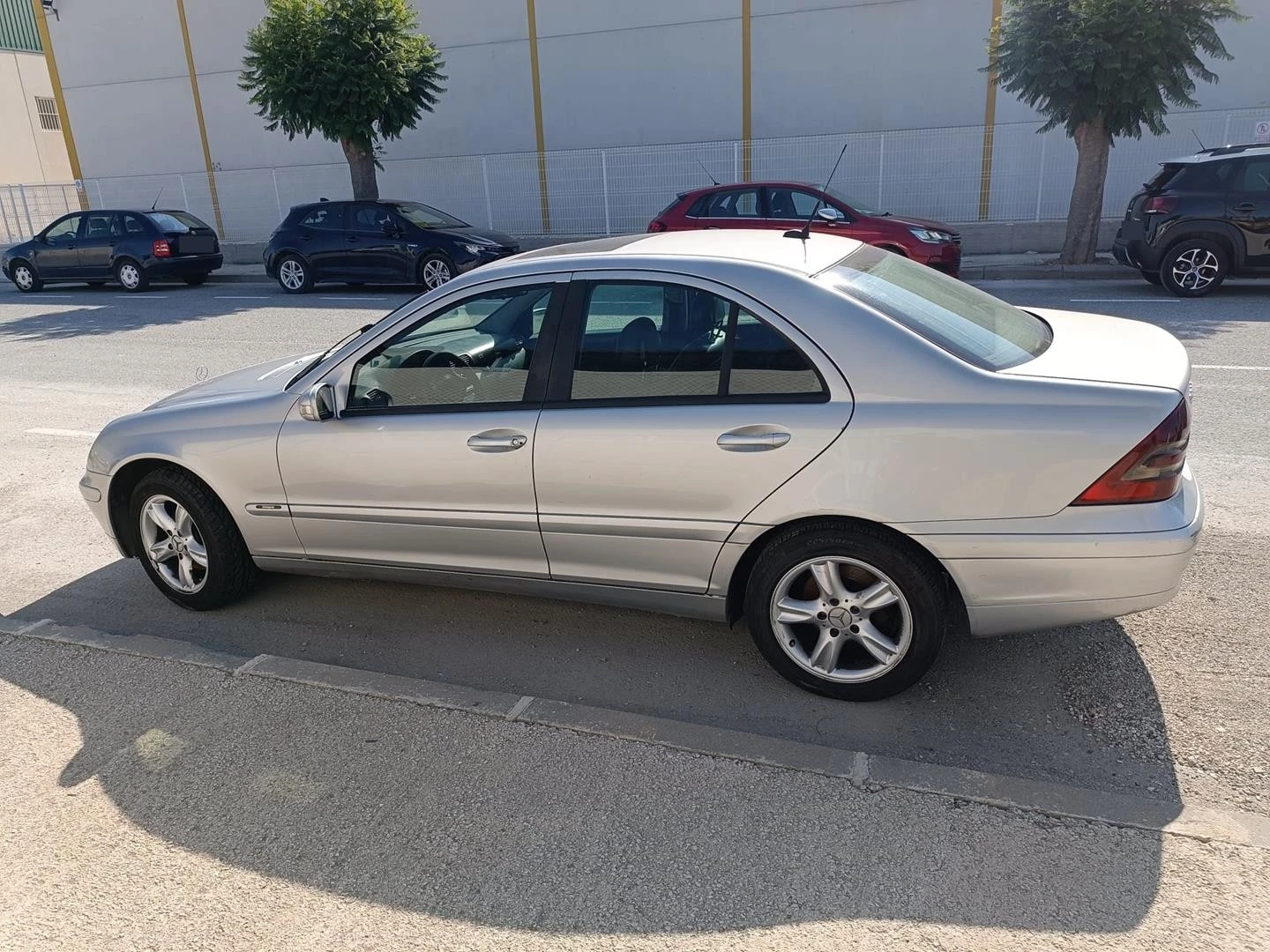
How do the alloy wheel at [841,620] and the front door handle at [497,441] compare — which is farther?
the front door handle at [497,441]

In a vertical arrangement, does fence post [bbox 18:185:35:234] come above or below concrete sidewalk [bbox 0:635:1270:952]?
above

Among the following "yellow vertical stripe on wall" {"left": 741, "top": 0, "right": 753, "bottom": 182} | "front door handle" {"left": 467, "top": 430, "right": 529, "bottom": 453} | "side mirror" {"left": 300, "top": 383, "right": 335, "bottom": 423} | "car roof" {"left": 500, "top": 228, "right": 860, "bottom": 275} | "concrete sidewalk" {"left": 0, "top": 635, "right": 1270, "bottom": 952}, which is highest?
"yellow vertical stripe on wall" {"left": 741, "top": 0, "right": 753, "bottom": 182}

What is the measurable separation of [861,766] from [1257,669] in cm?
163

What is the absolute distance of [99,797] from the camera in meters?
3.04

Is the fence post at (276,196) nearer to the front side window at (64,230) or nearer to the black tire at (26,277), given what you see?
the front side window at (64,230)

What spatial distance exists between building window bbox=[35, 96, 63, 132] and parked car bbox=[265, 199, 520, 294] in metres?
25.6

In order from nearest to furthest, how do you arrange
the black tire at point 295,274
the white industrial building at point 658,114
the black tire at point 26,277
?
the black tire at point 295,274, the white industrial building at point 658,114, the black tire at point 26,277

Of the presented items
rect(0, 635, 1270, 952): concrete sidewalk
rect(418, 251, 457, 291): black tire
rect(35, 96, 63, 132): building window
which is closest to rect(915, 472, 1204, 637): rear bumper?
rect(0, 635, 1270, 952): concrete sidewalk

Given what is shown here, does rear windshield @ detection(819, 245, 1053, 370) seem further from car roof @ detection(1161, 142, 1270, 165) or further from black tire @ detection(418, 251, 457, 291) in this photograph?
black tire @ detection(418, 251, 457, 291)

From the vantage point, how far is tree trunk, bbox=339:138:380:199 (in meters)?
18.6

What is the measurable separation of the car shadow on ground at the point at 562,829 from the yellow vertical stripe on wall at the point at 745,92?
1729 cm

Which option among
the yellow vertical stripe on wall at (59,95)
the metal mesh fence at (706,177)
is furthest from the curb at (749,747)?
the yellow vertical stripe on wall at (59,95)

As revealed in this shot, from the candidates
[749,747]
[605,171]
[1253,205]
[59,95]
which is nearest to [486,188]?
[605,171]

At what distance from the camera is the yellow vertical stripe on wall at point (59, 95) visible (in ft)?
84.3
